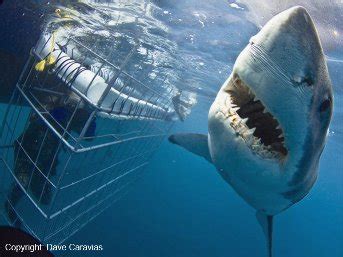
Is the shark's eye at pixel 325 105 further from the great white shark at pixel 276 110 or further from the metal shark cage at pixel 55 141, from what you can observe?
the metal shark cage at pixel 55 141

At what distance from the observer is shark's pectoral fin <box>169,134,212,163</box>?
338 centimetres

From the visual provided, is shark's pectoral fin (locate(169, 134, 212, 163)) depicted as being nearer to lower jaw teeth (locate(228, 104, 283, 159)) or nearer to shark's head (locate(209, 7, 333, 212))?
shark's head (locate(209, 7, 333, 212))

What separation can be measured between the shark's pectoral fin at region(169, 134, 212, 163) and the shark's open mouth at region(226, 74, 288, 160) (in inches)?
51.3

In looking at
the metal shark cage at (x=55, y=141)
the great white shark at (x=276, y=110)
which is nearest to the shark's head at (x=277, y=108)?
the great white shark at (x=276, y=110)

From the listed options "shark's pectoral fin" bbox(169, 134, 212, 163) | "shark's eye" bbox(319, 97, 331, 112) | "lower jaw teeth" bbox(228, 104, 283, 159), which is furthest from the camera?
"shark's pectoral fin" bbox(169, 134, 212, 163)

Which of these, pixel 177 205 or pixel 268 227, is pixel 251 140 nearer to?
pixel 268 227

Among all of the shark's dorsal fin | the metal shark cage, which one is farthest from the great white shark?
the metal shark cage

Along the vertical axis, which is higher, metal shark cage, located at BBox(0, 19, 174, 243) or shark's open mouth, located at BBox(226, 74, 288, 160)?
shark's open mouth, located at BBox(226, 74, 288, 160)

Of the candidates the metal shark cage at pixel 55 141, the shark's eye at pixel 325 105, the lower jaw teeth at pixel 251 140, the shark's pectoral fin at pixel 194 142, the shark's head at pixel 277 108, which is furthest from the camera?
the metal shark cage at pixel 55 141

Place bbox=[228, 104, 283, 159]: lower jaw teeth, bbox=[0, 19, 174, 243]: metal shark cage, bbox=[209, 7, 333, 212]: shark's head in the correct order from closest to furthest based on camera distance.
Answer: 1. bbox=[209, 7, 333, 212]: shark's head
2. bbox=[228, 104, 283, 159]: lower jaw teeth
3. bbox=[0, 19, 174, 243]: metal shark cage

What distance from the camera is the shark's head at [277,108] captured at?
1572 millimetres

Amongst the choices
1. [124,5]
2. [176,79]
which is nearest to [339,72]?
[124,5]

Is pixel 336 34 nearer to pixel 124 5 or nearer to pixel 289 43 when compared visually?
pixel 124 5

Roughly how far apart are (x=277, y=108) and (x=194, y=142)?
1807 millimetres
